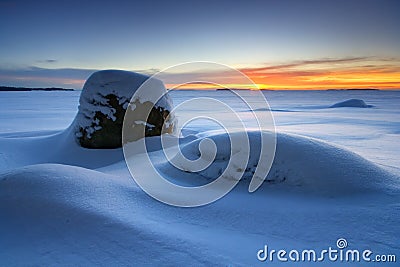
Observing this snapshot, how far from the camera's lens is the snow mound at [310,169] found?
2871mm

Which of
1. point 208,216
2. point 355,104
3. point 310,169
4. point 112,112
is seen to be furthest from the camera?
point 355,104

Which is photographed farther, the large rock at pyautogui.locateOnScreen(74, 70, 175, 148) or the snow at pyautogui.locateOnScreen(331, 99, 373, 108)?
the snow at pyautogui.locateOnScreen(331, 99, 373, 108)

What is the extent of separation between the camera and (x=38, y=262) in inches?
65.4

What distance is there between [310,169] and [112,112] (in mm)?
4382

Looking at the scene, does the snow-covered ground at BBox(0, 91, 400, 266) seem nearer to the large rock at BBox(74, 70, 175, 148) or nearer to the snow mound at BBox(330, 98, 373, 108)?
the large rock at BBox(74, 70, 175, 148)

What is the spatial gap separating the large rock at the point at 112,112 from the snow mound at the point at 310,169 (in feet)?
8.99

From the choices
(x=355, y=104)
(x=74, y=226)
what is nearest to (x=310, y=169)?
(x=74, y=226)

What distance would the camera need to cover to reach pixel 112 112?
595 cm

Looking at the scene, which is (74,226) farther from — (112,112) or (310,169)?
(112,112)

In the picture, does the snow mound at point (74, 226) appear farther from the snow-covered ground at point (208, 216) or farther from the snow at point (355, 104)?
the snow at point (355, 104)

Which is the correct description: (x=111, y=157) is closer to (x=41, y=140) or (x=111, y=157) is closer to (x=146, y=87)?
(x=146, y=87)

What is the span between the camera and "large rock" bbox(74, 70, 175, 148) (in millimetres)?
5902

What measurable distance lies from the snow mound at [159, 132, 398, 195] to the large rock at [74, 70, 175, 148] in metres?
2.74

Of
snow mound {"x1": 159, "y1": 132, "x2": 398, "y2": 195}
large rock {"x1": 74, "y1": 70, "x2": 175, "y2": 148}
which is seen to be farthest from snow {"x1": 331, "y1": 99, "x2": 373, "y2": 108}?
snow mound {"x1": 159, "y1": 132, "x2": 398, "y2": 195}
